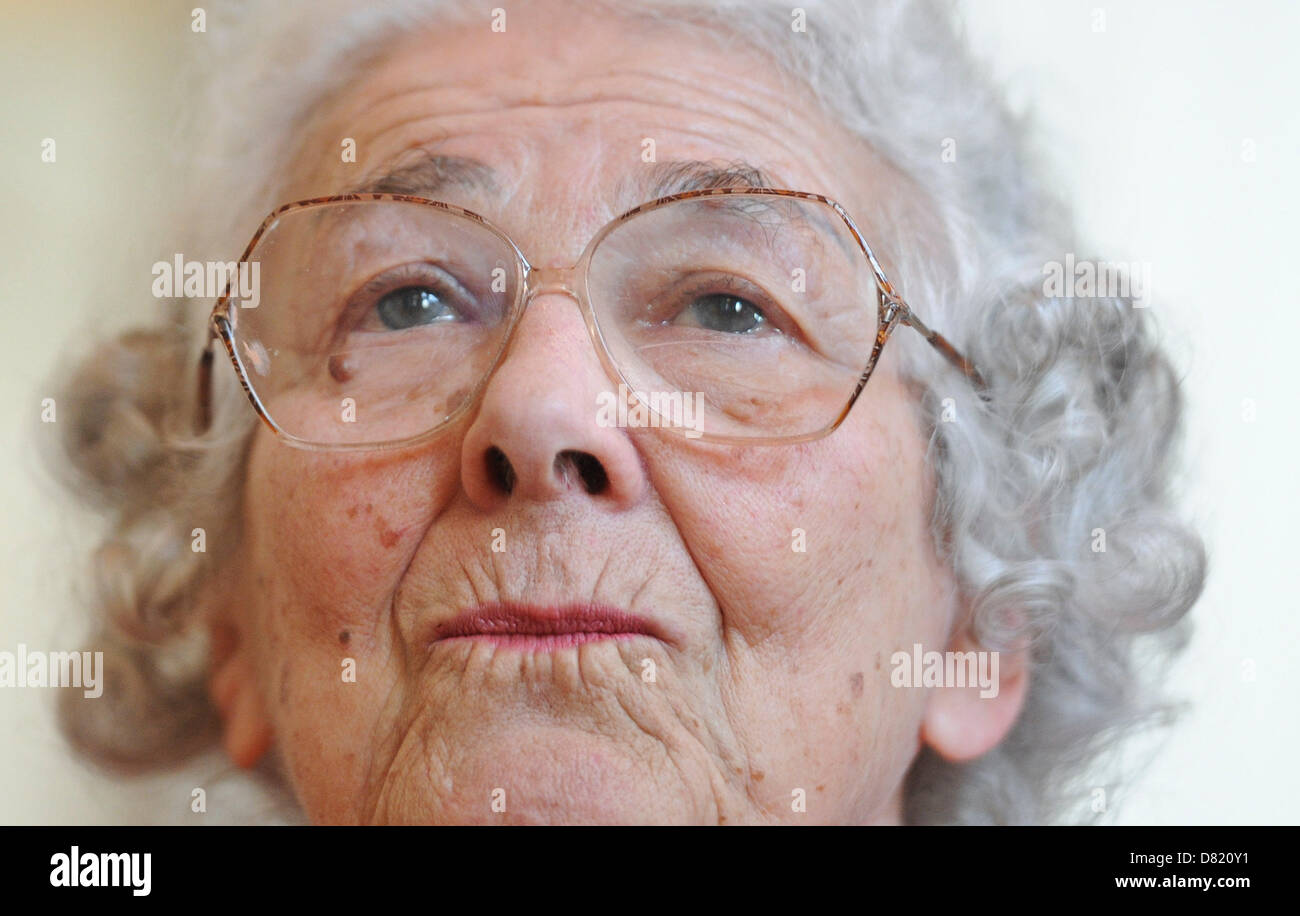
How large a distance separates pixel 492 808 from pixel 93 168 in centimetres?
131

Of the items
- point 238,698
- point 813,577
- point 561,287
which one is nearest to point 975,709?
point 813,577

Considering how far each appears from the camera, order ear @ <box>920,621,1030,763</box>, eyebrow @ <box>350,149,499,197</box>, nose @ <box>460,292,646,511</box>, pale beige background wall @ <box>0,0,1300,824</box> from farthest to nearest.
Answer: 1. pale beige background wall @ <box>0,0,1300,824</box>
2. ear @ <box>920,621,1030,763</box>
3. eyebrow @ <box>350,149,499,197</box>
4. nose @ <box>460,292,646,511</box>

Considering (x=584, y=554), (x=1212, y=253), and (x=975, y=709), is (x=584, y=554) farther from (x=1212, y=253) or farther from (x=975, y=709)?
(x=1212, y=253)

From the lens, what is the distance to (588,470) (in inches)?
38.6

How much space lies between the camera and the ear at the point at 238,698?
1304 mm

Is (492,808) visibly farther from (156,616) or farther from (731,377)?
(156,616)

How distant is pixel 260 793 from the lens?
1.51 metres

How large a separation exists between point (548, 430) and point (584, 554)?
4.7 inches

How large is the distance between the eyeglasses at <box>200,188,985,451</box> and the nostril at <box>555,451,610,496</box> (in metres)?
0.04

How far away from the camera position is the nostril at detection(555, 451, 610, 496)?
968 millimetres

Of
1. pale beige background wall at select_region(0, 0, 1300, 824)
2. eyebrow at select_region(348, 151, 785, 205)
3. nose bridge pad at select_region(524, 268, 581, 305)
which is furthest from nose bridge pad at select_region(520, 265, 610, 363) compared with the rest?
pale beige background wall at select_region(0, 0, 1300, 824)

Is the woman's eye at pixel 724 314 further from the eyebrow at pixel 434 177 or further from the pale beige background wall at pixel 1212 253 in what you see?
the pale beige background wall at pixel 1212 253

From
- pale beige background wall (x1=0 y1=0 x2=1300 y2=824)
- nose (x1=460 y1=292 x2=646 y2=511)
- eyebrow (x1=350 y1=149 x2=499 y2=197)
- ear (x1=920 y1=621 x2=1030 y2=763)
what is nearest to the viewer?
nose (x1=460 y1=292 x2=646 y2=511)

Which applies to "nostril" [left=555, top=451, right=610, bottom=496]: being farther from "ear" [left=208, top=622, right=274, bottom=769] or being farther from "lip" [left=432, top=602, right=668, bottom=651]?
"ear" [left=208, top=622, right=274, bottom=769]
